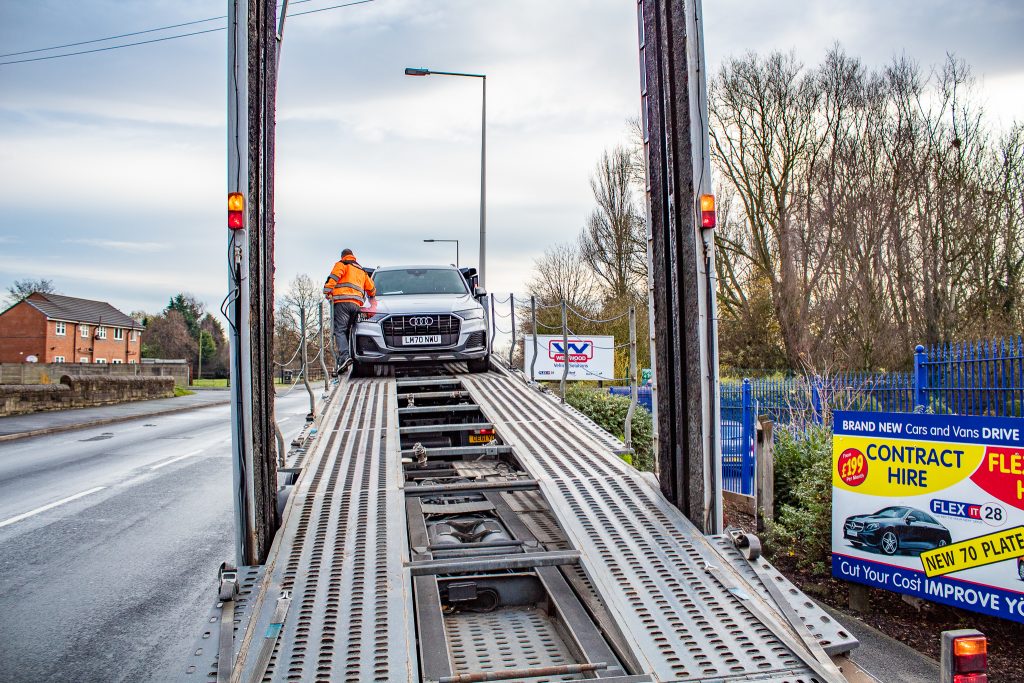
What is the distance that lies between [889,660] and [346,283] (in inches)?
294

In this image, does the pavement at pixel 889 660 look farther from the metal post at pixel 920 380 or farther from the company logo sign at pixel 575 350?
the company logo sign at pixel 575 350

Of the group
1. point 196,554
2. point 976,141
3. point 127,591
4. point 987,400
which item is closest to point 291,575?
point 127,591

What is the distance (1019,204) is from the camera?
20.3 meters

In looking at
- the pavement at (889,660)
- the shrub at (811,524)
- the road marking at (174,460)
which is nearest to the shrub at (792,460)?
the shrub at (811,524)

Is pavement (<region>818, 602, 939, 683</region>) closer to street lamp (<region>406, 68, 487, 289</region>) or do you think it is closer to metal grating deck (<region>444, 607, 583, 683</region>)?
metal grating deck (<region>444, 607, 583, 683</region>)

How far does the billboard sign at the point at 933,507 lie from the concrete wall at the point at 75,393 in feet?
83.1

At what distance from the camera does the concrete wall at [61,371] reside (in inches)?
1436

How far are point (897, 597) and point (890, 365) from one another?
18.0 m

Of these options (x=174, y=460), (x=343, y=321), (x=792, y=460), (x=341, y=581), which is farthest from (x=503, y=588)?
(x=174, y=460)

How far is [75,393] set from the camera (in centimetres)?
2817

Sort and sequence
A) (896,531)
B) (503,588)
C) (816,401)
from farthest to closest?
1. (816,401)
2. (896,531)
3. (503,588)

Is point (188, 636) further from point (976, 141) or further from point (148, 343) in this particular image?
point (148, 343)

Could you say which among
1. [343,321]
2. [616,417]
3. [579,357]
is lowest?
[616,417]

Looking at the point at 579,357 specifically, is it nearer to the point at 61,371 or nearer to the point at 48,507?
the point at 48,507
